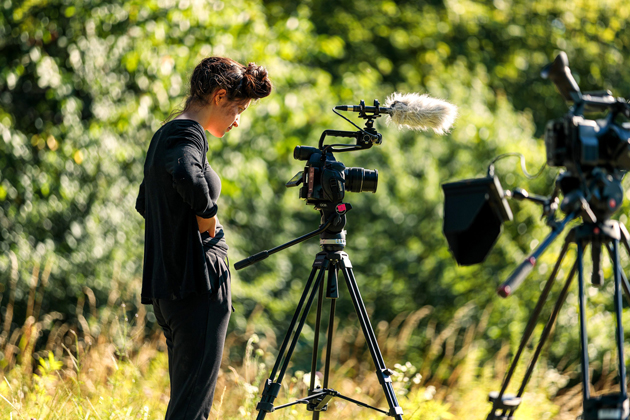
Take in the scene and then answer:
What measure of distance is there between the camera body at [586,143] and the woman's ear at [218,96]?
1174 mm

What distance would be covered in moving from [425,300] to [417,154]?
1.48 metres

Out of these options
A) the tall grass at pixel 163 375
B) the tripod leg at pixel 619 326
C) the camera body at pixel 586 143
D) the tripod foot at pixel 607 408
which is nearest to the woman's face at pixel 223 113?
the tall grass at pixel 163 375

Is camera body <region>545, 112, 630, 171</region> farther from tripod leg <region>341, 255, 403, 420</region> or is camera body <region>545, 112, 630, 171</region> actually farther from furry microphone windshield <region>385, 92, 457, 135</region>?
tripod leg <region>341, 255, 403, 420</region>

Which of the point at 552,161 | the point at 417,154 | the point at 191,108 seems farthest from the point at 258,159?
the point at 552,161

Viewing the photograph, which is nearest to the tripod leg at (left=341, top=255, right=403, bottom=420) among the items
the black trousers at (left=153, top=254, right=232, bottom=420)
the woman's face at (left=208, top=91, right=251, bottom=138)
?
the black trousers at (left=153, top=254, right=232, bottom=420)

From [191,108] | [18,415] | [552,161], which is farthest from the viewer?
[18,415]

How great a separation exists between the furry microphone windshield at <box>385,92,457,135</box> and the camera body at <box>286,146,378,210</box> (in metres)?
0.26

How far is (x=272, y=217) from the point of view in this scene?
20.2ft

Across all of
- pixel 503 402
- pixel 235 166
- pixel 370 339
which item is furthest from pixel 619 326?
pixel 235 166

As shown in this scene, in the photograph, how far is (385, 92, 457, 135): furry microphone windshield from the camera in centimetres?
245

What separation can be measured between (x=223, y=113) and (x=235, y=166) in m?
2.64

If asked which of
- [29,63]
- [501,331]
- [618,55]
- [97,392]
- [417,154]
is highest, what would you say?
[618,55]

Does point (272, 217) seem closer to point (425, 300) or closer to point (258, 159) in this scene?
point (258, 159)

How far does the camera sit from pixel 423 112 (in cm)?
246
